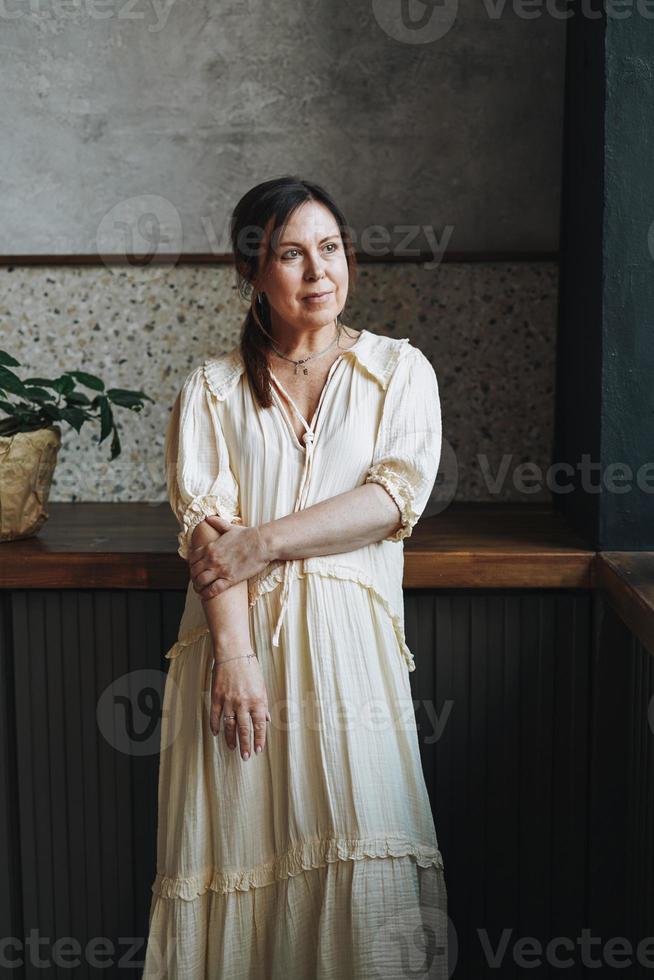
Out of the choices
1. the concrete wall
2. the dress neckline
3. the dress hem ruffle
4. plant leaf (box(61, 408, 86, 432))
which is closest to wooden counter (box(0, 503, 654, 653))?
plant leaf (box(61, 408, 86, 432))

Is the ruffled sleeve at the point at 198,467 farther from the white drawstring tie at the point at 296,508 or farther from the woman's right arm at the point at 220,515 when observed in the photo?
the white drawstring tie at the point at 296,508

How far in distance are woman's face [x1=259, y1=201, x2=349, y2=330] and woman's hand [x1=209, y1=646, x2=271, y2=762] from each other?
0.62 metres

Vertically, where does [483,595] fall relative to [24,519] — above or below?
below

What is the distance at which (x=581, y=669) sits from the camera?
2098 millimetres

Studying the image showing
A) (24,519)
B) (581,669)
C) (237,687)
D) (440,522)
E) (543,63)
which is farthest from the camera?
(543,63)

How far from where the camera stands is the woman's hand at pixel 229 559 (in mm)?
1735

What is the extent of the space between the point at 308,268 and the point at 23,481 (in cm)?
89

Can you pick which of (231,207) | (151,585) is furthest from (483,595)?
(231,207)

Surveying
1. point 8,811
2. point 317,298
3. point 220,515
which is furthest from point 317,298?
point 8,811

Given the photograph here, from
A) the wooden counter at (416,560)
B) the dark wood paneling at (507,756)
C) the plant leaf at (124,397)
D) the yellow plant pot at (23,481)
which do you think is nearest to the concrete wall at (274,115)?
the plant leaf at (124,397)

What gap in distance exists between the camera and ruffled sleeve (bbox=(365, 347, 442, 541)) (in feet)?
5.84

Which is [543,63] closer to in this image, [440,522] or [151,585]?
[440,522]

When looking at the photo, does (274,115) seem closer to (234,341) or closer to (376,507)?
(234,341)

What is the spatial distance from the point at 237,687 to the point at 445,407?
125 cm
